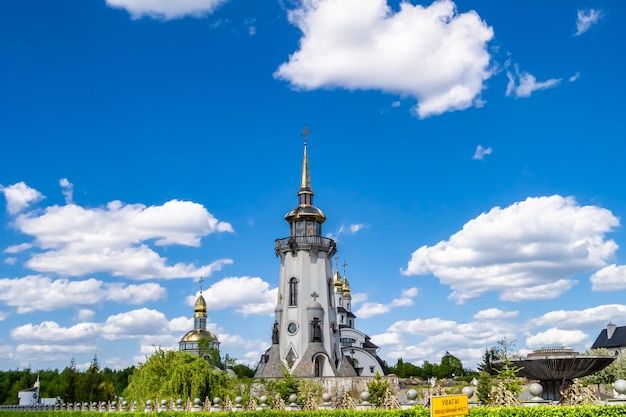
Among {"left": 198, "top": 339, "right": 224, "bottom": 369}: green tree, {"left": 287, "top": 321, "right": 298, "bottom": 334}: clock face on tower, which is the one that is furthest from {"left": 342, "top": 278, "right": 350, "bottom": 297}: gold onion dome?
{"left": 287, "top": 321, "right": 298, "bottom": 334}: clock face on tower

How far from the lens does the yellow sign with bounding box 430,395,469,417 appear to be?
12.8 metres

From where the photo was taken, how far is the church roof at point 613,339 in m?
78.4

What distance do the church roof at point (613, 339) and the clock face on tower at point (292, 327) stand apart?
44.9m

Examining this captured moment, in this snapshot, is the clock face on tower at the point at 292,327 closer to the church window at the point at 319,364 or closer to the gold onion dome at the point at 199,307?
the church window at the point at 319,364

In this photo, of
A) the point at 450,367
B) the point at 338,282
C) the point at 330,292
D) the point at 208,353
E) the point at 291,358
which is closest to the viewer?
the point at 291,358

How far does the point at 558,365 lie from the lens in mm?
17984

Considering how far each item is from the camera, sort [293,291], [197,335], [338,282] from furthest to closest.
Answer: [338,282]
[197,335]
[293,291]

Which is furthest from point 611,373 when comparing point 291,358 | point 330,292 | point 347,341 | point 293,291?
point 347,341

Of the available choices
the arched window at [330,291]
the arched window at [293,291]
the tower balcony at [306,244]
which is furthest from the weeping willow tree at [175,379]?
the arched window at [330,291]

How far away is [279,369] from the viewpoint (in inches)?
2030

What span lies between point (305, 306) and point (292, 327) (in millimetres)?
2022

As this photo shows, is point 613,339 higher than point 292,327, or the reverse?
point 292,327

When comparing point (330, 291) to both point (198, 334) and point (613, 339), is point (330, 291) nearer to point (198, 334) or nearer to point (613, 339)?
point (198, 334)

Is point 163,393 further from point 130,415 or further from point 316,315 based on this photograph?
point 316,315
